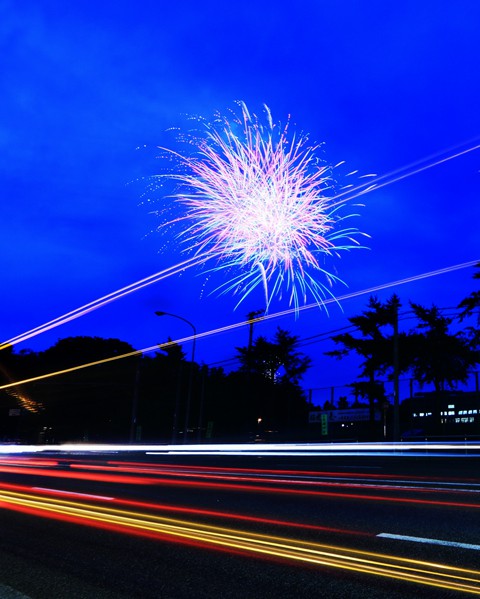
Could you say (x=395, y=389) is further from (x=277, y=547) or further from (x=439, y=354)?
(x=277, y=547)

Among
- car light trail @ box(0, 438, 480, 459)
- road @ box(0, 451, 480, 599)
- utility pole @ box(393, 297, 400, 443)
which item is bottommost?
road @ box(0, 451, 480, 599)

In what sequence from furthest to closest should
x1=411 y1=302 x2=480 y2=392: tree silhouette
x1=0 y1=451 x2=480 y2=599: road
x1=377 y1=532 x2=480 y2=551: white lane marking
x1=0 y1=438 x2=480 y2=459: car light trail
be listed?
x1=411 y1=302 x2=480 y2=392: tree silhouette < x1=0 y1=438 x2=480 y2=459: car light trail < x1=377 y1=532 x2=480 y2=551: white lane marking < x1=0 y1=451 x2=480 y2=599: road

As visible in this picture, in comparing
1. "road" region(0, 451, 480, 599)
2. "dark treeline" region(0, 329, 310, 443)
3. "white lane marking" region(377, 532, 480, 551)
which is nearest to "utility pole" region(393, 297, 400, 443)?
"dark treeline" region(0, 329, 310, 443)

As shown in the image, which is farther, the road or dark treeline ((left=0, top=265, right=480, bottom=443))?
dark treeline ((left=0, top=265, right=480, bottom=443))

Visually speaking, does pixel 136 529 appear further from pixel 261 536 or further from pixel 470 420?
pixel 470 420

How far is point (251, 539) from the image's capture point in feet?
22.8

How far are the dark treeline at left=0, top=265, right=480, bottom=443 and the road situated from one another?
26.5 metres

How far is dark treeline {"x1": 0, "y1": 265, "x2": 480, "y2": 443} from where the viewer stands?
4819 centimetres

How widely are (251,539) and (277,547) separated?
566mm

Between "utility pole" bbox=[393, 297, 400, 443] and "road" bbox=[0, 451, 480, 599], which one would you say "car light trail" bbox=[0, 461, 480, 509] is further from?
"utility pole" bbox=[393, 297, 400, 443]

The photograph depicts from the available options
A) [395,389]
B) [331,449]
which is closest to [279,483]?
[331,449]

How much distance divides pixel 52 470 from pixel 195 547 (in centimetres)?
1586

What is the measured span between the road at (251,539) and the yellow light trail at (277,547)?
19mm

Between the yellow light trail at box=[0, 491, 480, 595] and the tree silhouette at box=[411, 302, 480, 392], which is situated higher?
the tree silhouette at box=[411, 302, 480, 392]
